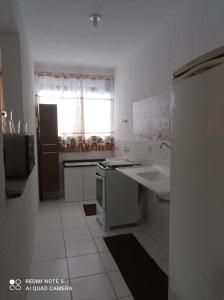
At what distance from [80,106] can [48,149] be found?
1.05 metres

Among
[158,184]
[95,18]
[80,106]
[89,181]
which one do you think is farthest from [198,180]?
[80,106]

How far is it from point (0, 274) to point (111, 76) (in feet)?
13.5

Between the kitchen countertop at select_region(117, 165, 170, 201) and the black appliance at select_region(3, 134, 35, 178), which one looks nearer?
the black appliance at select_region(3, 134, 35, 178)

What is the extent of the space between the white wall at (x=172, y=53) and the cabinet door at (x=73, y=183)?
1.15 meters

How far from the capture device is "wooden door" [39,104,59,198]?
13.1 ft

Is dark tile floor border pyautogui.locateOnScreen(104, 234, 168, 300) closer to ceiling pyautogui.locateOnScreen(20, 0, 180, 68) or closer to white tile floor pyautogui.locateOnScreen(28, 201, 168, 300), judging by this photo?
white tile floor pyautogui.locateOnScreen(28, 201, 168, 300)

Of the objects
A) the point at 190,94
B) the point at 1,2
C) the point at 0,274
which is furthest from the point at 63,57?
the point at 0,274

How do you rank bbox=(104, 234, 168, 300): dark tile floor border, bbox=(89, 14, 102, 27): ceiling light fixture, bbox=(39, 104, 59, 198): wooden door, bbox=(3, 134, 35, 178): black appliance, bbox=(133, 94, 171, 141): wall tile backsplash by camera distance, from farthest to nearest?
1. bbox=(39, 104, 59, 198): wooden door
2. bbox=(133, 94, 171, 141): wall tile backsplash
3. bbox=(89, 14, 102, 27): ceiling light fixture
4. bbox=(104, 234, 168, 300): dark tile floor border
5. bbox=(3, 134, 35, 178): black appliance

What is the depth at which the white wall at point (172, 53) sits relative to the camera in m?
1.66

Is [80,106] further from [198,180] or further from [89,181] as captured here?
[198,180]

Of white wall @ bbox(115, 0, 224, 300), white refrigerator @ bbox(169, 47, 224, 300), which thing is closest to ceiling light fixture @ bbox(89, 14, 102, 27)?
white wall @ bbox(115, 0, 224, 300)

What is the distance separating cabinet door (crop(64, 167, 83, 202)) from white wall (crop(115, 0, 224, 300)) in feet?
3.79

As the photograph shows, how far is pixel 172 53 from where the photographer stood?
2373 millimetres

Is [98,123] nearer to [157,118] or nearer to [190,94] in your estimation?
[157,118]
